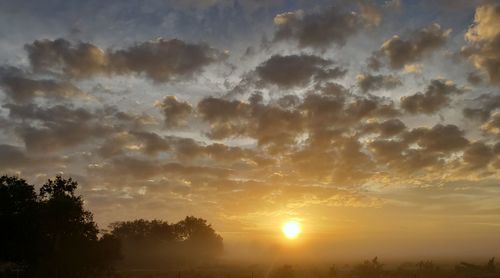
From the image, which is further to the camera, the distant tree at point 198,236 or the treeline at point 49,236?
the distant tree at point 198,236

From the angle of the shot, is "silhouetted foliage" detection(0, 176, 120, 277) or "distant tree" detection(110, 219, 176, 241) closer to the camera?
"silhouetted foliage" detection(0, 176, 120, 277)

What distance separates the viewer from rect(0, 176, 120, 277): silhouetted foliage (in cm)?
4997

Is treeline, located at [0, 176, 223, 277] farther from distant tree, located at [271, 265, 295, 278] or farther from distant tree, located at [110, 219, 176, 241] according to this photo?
distant tree, located at [110, 219, 176, 241]

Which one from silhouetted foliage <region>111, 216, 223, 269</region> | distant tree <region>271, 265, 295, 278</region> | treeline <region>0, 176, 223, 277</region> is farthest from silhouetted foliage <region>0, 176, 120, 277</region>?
silhouetted foliage <region>111, 216, 223, 269</region>

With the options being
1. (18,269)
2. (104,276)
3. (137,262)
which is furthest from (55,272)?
(137,262)

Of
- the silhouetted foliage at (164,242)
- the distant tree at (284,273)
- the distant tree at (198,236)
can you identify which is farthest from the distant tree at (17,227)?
the distant tree at (198,236)

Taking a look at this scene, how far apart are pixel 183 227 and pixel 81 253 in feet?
415

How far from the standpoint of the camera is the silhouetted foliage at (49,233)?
164 feet

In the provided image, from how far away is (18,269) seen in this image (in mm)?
54688

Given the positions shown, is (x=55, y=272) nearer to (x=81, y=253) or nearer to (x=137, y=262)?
(x=81, y=253)

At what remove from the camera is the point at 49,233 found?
53.6 meters

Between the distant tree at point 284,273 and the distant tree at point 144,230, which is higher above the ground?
the distant tree at point 144,230

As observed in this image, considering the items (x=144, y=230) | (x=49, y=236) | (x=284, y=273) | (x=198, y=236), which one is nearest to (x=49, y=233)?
(x=49, y=236)

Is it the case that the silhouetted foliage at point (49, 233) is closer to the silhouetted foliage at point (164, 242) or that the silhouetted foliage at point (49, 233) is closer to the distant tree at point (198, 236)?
the silhouetted foliage at point (164, 242)
